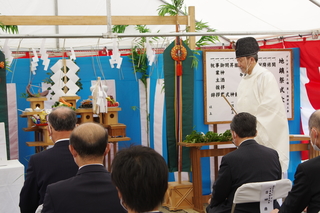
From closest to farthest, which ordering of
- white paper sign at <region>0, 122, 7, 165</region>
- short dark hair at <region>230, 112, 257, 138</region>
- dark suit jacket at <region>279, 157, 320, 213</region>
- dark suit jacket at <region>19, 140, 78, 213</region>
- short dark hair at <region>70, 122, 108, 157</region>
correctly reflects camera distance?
short dark hair at <region>70, 122, 108, 157</region> → dark suit jacket at <region>279, 157, 320, 213</region> → dark suit jacket at <region>19, 140, 78, 213</region> → short dark hair at <region>230, 112, 257, 138</region> → white paper sign at <region>0, 122, 7, 165</region>

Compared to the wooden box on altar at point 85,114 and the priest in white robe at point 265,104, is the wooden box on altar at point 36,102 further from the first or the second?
the priest in white robe at point 265,104

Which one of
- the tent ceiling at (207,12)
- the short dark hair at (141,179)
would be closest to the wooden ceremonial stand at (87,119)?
the tent ceiling at (207,12)

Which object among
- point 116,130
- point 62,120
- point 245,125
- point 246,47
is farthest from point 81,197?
point 116,130

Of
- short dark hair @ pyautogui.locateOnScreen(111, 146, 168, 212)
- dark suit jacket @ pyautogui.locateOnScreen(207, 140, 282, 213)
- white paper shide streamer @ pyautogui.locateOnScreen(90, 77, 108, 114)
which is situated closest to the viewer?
short dark hair @ pyautogui.locateOnScreen(111, 146, 168, 212)

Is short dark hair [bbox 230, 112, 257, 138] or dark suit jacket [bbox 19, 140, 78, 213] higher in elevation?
short dark hair [bbox 230, 112, 257, 138]

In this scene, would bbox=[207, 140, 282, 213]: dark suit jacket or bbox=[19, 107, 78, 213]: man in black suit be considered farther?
bbox=[207, 140, 282, 213]: dark suit jacket

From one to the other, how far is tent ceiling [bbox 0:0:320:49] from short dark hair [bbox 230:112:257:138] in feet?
8.43

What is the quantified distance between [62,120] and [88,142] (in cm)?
67

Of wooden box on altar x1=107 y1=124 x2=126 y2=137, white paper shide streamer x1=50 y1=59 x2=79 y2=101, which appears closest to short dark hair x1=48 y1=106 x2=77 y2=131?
wooden box on altar x1=107 y1=124 x2=126 y2=137

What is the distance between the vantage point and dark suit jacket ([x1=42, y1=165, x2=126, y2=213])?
5.78 feet

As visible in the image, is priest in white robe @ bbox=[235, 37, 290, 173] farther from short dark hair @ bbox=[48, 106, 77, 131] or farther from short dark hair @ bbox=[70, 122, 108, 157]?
short dark hair @ bbox=[70, 122, 108, 157]

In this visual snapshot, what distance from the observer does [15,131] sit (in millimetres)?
5770

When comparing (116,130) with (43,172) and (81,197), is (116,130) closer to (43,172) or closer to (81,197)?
(43,172)

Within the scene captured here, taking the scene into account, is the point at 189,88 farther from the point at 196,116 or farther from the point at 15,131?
the point at 15,131
